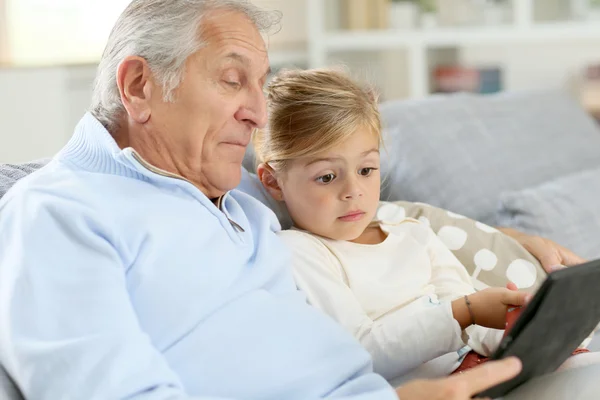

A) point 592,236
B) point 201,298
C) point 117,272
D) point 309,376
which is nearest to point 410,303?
point 309,376

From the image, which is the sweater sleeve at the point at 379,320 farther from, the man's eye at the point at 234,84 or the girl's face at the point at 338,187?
the man's eye at the point at 234,84

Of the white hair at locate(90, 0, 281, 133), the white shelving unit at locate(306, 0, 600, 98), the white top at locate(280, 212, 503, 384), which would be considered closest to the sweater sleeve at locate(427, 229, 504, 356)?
the white top at locate(280, 212, 503, 384)

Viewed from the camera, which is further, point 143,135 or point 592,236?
point 592,236

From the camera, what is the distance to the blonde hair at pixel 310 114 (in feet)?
5.06

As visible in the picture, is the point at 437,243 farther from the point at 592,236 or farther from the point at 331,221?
the point at 592,236

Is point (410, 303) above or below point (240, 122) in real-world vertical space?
below

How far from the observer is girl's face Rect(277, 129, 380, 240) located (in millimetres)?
1554

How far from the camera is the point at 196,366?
47.6 inches

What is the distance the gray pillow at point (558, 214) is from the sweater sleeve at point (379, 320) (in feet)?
2.35

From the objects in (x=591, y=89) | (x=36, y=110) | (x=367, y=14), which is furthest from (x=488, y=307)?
(x=367, y=14)

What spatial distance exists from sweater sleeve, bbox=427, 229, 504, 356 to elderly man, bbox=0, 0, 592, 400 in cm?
24

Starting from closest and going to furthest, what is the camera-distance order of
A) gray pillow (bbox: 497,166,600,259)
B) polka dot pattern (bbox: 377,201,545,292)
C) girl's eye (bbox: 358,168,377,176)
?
girl's eye (bbox: 358,168,377,176) < polka dot pattern (bbox: 377,201,545,292) < gray pillow (bbox: 497,166,600,259)

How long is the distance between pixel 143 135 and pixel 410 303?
536 mm

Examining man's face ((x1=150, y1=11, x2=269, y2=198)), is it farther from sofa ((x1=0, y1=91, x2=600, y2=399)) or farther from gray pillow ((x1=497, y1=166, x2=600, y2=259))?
gray pillow ((x1=497, y1=166, x2=600, y2=259))
